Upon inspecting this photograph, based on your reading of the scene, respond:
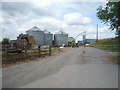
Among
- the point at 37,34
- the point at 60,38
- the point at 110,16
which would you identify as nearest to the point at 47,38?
the point at 37,34

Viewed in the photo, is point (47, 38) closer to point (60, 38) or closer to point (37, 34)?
point (37, 34)

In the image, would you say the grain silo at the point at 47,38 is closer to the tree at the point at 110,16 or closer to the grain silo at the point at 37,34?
the grain silo at the point at 37,34

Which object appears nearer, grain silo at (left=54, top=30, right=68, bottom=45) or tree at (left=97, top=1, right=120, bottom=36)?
tree at (left=97, top=1, right=120, bottom=36)

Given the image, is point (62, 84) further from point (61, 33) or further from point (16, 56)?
point (61, 33)

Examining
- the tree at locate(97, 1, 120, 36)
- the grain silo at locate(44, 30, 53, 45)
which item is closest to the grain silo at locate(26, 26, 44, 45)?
the grain silo at locate(44, 30, 53, 45)

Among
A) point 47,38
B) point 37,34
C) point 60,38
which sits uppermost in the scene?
point 37,34

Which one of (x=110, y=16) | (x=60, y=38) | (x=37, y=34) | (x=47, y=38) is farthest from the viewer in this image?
(x=60, y=38)

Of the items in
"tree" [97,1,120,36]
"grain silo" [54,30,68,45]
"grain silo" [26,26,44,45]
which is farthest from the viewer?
"grain silo" [54,30,68,45]

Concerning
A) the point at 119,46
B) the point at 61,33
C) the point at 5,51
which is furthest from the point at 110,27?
the point at 61,33

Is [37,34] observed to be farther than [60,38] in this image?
No

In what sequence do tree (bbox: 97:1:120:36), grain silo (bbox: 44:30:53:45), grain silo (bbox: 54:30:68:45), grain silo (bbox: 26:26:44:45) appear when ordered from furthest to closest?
grain silo (bbox: 54:30:68:45) < grain silo (bbox: 44:30:53:45) < grain silo (bbox: 26:26:44:45) < tree (bbox: 97:1:120:36)

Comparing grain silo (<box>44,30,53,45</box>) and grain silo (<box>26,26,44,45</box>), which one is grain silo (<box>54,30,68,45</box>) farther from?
grain silo (<box>26,26,44,45</box>)

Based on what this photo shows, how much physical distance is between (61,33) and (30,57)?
51.0 meters

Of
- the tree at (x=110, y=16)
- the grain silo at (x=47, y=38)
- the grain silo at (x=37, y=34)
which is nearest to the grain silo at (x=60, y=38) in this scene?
the grain silo at (x=47, y=38)
